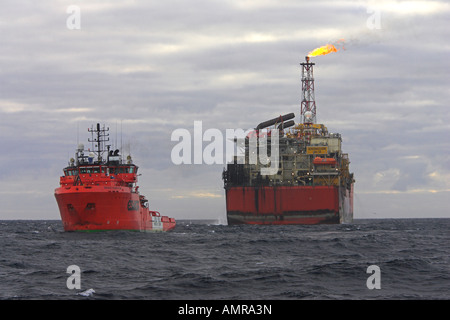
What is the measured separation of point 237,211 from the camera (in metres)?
103

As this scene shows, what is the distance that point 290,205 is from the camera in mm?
99062

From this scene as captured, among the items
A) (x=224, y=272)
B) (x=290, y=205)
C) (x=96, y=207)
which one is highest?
(x=96, y=207)

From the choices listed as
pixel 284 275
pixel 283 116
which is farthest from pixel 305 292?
pixel 283 116

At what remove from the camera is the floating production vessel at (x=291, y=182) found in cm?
9862

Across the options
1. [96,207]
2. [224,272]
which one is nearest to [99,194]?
[96,207]

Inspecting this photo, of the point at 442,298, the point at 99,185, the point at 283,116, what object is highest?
the point at 283,116

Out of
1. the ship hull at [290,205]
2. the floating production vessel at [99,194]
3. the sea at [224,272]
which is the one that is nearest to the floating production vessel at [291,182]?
the ship hull at [290,205]

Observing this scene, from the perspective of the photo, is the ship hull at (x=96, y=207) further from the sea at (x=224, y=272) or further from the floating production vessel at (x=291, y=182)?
the floating production vessel at (x=291, y=182)

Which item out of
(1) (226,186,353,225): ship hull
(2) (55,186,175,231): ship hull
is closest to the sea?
(2) (55,186,175,231): ship hull

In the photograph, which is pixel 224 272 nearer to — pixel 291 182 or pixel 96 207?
pixel 96 207

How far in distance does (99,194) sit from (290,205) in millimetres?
42114
